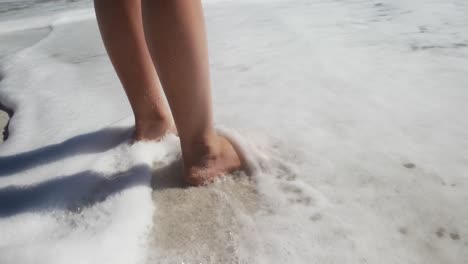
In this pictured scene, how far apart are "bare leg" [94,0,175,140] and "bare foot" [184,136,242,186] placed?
0.84ft

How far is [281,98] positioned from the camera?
161 centimetres

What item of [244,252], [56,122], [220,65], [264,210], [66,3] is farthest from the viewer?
[66,3]

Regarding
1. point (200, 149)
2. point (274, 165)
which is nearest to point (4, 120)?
point (200, 149)

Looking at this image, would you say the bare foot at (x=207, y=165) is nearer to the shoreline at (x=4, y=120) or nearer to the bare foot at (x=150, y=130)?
the bare foot at (x=150, y=130)

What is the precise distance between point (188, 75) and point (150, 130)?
1.26ft

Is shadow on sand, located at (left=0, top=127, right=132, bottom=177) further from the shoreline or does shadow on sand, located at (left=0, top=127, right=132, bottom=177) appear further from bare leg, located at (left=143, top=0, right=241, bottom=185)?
bare leg, located at (left=143, top=0, right=241, bottom=185)

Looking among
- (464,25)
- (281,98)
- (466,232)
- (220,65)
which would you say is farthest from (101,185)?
(464,25)

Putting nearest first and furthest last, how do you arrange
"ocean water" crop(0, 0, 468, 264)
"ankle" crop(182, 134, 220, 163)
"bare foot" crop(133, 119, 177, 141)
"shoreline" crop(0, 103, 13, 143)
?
"ocean water" crop(0, 0, 468, 264)
"ankle" crop(182, 134, 220, 163)
"bare foot" crop(133, 119, 177, 141)
"shoreline" crop(0, 103, 13, 143)

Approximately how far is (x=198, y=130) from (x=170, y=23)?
0.97ft

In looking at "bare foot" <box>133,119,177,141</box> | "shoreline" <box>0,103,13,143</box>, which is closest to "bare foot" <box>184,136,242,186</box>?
"bare foot" <box>133,119,177,141</box>

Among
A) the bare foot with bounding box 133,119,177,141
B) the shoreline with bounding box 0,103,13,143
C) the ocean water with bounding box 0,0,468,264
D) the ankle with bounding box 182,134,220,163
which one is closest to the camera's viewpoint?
the ocean water with bounding box 0,0,468,264

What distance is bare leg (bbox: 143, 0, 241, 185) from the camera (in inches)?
35.4

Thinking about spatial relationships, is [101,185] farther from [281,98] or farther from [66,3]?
[66,3]

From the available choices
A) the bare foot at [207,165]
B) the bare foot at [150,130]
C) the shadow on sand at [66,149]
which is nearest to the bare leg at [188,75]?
the bare foot at [207,165]
